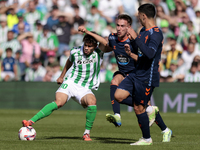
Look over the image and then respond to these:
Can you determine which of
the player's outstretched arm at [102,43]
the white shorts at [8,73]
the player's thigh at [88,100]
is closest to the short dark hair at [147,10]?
the player's outstretched arm at [102,43]

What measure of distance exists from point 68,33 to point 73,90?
8.46m

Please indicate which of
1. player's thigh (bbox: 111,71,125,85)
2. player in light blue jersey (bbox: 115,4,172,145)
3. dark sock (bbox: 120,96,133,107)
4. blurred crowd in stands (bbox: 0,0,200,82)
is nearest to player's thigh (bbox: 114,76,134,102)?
player in light blue jersey (bbox: 115,4,172,145)

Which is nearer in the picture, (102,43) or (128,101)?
(128,101)

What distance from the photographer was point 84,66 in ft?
24.8

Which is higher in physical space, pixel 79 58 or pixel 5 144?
pixel 79 58

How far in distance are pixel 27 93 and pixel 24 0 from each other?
422 cm

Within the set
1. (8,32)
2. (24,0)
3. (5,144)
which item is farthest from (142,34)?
(24,0)

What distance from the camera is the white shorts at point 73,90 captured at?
24.0ft

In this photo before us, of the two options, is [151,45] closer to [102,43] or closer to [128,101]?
[128,101]

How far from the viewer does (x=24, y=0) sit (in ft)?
56.1

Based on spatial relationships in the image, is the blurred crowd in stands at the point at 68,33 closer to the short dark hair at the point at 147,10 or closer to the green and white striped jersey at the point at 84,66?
the green and white striped jersey at the point at 84,66

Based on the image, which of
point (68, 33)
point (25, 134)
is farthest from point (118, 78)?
point (68, 33)

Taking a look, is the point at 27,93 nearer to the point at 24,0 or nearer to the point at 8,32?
the point at 8,32

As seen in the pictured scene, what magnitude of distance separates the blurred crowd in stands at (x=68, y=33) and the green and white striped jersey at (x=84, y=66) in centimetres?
733
